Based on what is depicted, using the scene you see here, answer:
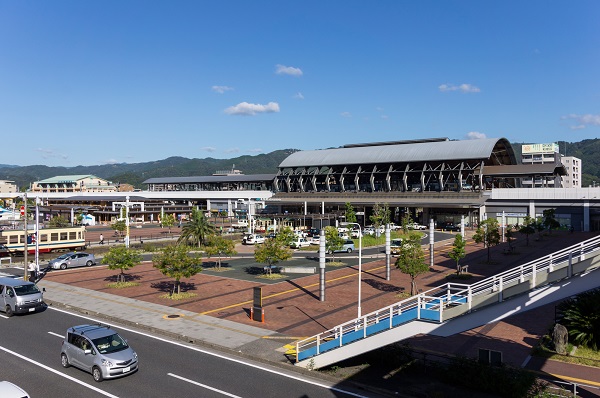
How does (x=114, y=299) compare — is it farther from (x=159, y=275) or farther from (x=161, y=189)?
(x=161, y=189)

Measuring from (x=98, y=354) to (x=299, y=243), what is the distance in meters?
46.6

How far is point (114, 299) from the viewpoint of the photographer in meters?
32.4

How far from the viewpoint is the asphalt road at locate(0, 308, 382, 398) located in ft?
55.1

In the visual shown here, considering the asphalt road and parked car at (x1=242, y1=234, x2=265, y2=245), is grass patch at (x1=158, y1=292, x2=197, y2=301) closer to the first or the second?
the asphalt road

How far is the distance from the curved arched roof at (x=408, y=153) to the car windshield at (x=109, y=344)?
82014 millimetres

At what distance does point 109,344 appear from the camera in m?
18.5

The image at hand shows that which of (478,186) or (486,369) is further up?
(478,186)

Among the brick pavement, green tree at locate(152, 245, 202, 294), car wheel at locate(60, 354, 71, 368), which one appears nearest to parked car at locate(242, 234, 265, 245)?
the brick pavement

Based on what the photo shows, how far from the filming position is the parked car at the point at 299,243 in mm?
63256

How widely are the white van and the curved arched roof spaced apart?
259ft

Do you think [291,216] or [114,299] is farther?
[291,216]

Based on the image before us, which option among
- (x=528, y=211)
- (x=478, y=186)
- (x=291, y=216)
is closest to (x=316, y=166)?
(x=291, y=216)

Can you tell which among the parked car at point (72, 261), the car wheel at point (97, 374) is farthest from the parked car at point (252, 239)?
the car wheel at point (97, 374)

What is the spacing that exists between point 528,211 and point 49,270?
83.2 meters
